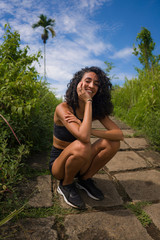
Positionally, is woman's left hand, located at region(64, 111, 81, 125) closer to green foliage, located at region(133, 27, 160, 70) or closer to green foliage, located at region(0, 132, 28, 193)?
green foliage, located at region(0, 132, 28, 193)

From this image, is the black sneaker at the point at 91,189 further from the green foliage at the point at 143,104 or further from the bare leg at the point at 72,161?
the green foliage at the point at 143,104

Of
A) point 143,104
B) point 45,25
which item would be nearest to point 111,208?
point 143,104

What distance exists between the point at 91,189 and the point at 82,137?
0.67 metres

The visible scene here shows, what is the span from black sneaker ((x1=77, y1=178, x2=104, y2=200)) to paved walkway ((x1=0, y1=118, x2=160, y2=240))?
0.16 ft

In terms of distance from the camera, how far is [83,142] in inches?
70.5

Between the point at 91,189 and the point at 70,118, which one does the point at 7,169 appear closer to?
the point at 70,118

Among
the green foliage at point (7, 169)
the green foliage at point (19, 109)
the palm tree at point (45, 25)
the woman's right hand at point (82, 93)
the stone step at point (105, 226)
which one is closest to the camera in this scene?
the stone step at point (105, 226)

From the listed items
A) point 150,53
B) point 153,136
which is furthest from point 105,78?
point 150,53

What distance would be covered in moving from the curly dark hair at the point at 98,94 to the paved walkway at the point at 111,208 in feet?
2.92

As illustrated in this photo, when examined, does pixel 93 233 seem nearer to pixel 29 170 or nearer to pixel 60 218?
pixel 60 218

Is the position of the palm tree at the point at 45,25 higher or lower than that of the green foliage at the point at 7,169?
higher

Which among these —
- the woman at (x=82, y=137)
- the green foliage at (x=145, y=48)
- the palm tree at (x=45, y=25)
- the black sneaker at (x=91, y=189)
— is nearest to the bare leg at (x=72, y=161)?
the woman at (x=82, y=137)

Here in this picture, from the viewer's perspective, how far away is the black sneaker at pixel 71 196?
186 cm

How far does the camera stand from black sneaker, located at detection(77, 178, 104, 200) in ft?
6.62
